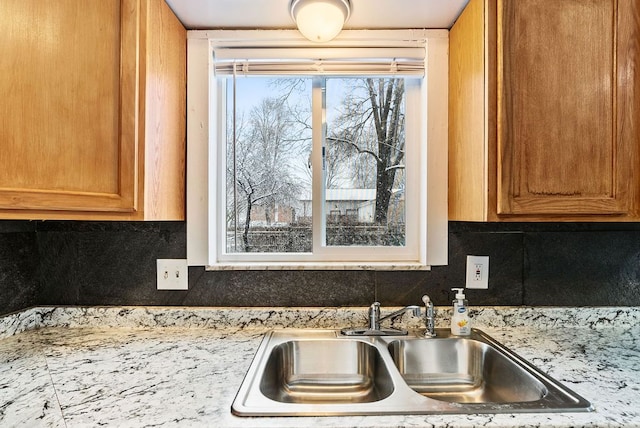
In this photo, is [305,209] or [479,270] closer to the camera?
[479,270]

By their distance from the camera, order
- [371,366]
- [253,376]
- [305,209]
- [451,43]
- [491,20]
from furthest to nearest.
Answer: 1. [305,209]
2. [451,43]
3. [371,366]
4. [491,20]
5. [253,376]

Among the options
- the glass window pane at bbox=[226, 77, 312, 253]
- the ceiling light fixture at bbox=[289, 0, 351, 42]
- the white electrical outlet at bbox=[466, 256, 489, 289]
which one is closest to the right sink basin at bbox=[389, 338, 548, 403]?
the white electrical outlet at bbox=[466, 256, 489, 289]

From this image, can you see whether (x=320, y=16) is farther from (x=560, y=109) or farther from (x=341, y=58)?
(x=560, y=109)

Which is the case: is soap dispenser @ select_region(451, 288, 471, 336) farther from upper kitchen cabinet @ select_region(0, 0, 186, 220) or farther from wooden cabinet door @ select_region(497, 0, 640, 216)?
upper kitchen cabinet @ select_region(0, 0, 186, 220)

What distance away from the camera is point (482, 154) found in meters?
1.11

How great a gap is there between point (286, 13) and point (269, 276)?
3.22ft

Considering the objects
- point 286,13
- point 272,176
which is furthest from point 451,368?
point 286,13

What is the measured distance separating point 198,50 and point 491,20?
1043 millimetres

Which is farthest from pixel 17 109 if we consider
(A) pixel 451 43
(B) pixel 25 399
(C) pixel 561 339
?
(C) pixel 561 339

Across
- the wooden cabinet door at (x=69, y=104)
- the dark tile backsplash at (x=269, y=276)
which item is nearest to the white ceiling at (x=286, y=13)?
the wooden cabinet door at (x=69, y=104)

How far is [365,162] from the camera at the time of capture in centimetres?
149

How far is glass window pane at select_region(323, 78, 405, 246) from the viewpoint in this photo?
4.89 ft

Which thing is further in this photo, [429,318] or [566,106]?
[429,318]

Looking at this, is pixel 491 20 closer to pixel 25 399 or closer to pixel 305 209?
pixel 305 209
